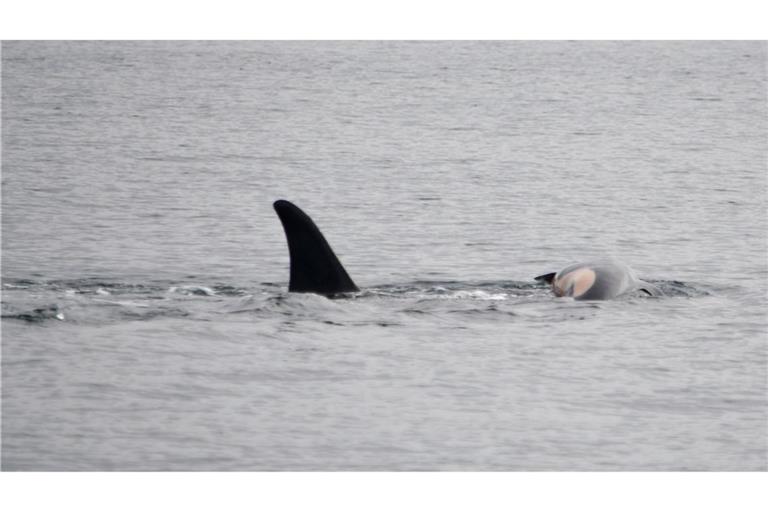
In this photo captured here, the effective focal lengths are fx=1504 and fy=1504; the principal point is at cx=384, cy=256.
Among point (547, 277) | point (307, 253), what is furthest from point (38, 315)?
point (547, 277)

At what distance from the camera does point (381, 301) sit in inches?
713

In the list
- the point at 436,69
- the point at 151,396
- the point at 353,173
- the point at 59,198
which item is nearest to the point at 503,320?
the point at 151,396

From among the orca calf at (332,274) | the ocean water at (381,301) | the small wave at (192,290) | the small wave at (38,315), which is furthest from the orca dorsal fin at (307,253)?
the small wave at (38,315)

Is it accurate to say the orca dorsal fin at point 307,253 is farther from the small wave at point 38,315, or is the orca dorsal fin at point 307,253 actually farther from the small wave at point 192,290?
the small wave at point 38,315

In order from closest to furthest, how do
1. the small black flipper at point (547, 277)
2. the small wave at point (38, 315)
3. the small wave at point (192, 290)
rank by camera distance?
the small wave at point (38, 315) < the small wave at point (192, 290) < the small black flipper at point (547, 277)

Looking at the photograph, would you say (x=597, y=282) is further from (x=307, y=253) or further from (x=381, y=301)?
(x=307, y=253)

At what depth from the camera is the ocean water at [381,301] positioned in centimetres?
1291

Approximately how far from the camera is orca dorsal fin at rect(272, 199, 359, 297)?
17172mm

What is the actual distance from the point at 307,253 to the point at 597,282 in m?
3.63

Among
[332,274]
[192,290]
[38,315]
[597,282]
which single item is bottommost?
[38,315]

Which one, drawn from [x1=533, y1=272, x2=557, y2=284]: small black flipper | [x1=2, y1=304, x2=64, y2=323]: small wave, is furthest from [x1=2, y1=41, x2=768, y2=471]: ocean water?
Answer: [x1=533, y1=272, x2=557, y2=284]: small black flipper

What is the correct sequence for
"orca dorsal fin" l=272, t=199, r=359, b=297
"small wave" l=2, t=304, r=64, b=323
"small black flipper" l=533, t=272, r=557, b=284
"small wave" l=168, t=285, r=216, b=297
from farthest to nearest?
1. "small black flipper" l=533, t=272, r=557, b=284
2. "small wave" l=168, t=285, r=216, b=297
3. "orca dorsal fin" l=272, t=199, r=359, b=297
4. "small wave" l=2, t=304, r=64, b=323

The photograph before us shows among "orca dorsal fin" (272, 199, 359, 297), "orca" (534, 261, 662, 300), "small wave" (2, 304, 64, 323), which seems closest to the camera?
"small wave" (2, 304, 64, 323)

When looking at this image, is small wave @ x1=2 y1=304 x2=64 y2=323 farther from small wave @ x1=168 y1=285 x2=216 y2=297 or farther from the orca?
the orca
